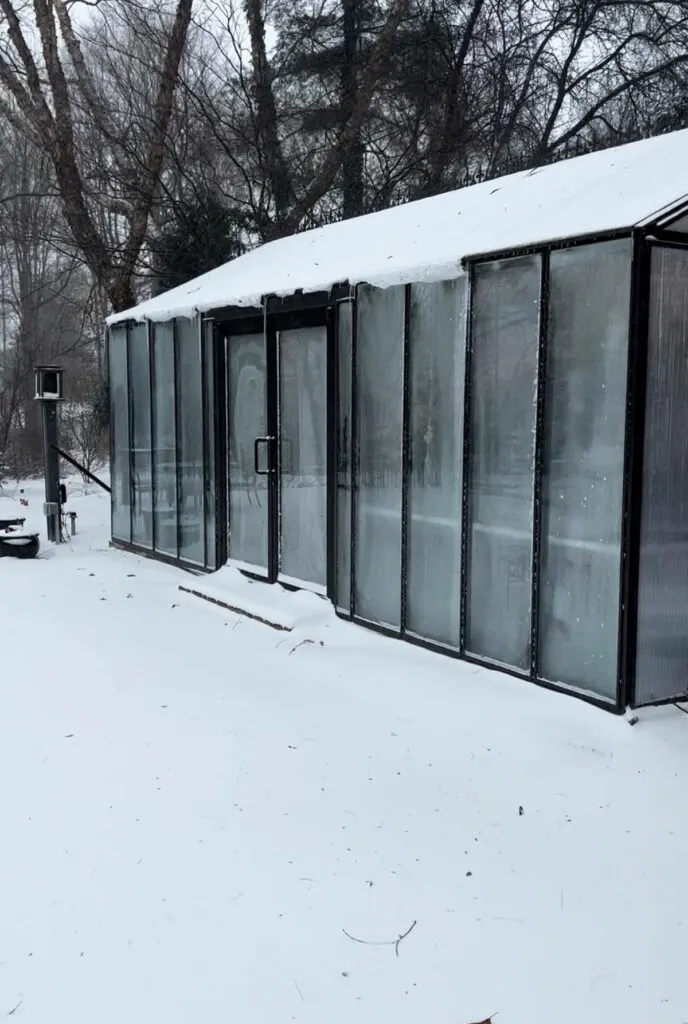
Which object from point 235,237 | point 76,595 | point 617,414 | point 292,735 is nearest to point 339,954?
point 292,735

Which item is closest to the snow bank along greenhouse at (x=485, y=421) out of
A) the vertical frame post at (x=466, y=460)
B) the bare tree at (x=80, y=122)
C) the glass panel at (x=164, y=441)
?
the vertical frame post at (x=466, y=460)

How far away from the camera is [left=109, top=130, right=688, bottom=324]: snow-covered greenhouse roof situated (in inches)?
180

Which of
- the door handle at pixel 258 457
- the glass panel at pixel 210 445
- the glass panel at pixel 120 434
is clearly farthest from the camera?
the glass panel at pixel 120 434

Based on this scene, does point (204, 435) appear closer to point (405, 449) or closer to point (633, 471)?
point (405, 449)

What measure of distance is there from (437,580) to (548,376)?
1.45m

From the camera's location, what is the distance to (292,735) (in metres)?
4.50

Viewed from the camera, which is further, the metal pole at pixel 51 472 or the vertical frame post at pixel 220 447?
the metal pole at pixel 51 472

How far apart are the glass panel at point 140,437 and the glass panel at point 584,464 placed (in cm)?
547

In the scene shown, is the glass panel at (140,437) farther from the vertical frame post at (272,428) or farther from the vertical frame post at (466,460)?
the vertical frame post at (466,460)

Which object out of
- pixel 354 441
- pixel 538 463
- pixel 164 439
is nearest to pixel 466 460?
pixel 538 463

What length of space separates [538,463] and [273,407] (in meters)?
2.95

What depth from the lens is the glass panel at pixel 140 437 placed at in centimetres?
916

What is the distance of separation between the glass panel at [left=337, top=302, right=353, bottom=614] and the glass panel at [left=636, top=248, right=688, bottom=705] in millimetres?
2332

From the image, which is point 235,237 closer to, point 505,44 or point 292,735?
point 505,44
